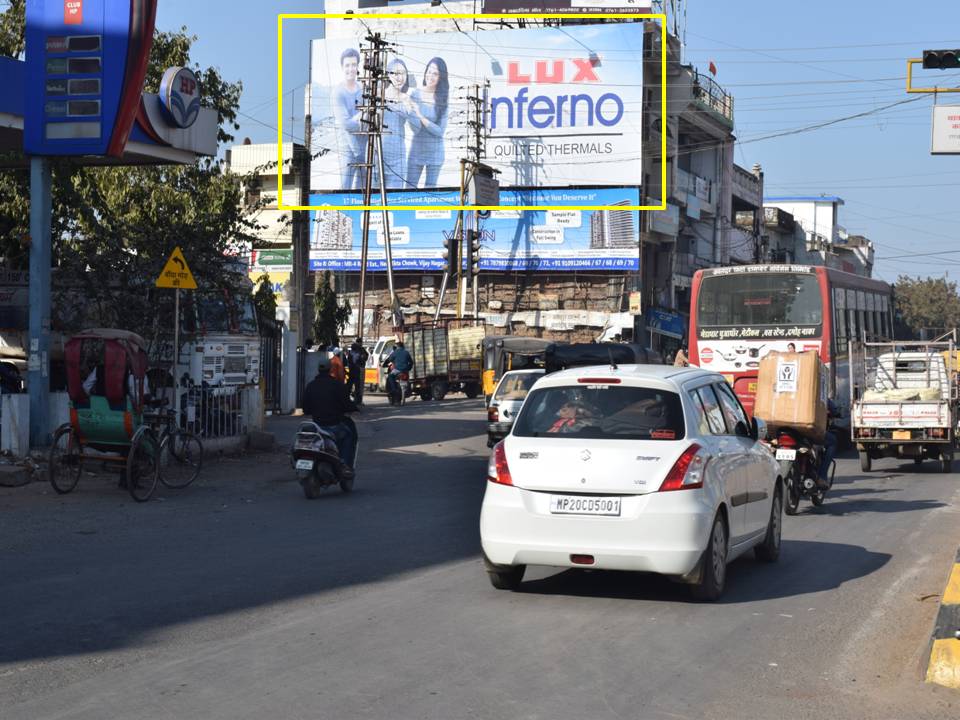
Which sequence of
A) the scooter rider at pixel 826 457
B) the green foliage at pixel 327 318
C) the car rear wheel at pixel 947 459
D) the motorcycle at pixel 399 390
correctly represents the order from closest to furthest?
1. the scooter rider at pixel 826 457
2. the car rear wheel at pixel 947 459
3. the motorcycle at pixel 399 390
4. the green foliage at pixel 327 318

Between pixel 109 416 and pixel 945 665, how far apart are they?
10.6 m

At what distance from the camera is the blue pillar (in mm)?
17234

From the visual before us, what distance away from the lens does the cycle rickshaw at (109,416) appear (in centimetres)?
1470

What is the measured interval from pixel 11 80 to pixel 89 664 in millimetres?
13100

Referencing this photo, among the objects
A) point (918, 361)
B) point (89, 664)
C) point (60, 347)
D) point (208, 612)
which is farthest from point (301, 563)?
point (918, 361)

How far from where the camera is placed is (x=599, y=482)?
8.70 metres

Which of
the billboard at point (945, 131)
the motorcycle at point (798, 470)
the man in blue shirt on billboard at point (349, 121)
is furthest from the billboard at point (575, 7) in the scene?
the motorcycle at point (798, 470)

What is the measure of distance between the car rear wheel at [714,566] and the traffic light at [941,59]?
1147 cm

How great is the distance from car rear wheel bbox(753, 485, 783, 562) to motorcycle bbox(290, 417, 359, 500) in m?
6.30

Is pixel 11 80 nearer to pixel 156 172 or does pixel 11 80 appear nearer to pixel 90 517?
pixel 90 517

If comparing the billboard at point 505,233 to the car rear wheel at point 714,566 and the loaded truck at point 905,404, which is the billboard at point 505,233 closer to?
the loaded truck at point 905,404

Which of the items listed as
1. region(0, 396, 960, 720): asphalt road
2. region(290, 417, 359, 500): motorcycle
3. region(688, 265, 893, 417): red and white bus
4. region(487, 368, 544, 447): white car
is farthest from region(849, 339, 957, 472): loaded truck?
region(290, 417, 359, 500): motorcycle

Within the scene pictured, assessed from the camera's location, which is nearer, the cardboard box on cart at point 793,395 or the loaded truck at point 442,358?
→ the cardboard box on cart at point 793,395

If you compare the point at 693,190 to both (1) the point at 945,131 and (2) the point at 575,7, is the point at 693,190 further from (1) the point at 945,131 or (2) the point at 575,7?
(1) the point at 945,131
